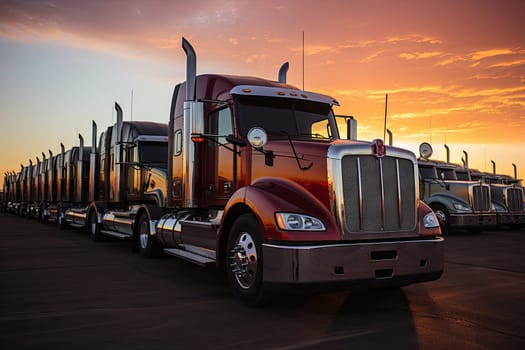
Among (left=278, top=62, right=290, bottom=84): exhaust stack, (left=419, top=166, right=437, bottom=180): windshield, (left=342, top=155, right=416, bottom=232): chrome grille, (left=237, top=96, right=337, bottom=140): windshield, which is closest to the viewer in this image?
(left=342, top=155, right=416, bottom=232): chrome grille

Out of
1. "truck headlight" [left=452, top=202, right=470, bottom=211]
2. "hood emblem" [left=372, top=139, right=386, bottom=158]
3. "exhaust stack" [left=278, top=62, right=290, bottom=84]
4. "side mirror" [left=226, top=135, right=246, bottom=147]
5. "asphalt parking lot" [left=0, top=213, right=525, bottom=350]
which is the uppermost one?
"exhaust stack" [left=278, top=62, right=290, bottom=84]

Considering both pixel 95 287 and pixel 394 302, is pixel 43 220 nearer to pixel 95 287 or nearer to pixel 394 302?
pixel 95 287

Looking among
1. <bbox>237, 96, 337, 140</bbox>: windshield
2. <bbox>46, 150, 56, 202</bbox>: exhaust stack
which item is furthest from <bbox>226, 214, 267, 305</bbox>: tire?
<bbox>46, 150, 56, 202</bbox>: exhaust stack

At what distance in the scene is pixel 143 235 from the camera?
10.6 m

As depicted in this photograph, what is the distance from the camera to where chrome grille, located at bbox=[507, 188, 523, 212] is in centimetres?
1972

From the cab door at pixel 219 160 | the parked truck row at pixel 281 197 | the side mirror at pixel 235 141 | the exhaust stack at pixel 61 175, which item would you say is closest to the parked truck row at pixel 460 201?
the parked truck row at pixel 281 197

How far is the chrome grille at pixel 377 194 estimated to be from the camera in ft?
17.8

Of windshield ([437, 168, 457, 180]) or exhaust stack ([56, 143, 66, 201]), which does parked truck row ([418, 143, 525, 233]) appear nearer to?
windshield ([437, 168, 457, 180])

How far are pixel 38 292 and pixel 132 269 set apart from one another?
89.4 inches

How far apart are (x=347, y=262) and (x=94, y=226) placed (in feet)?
35.6

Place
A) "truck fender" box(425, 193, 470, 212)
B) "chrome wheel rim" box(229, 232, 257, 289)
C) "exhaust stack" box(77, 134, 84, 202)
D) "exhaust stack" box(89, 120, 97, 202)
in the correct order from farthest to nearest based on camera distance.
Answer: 1. "exhaust stack" box(77, 134, 84, 202)
2. "truck fender" box(425, 193, 470, 212)
3. "exhaust stack" box(89, 120, 97, 202)
4. "chrome wheel rim" box(229, 232, 257, 289)

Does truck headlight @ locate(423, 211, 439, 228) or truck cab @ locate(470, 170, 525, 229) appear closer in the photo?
truck headlight @ locate(423, 211, 439, 228)

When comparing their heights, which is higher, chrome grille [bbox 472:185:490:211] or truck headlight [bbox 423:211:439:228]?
chrome grille [bbox 472:185:490:211]

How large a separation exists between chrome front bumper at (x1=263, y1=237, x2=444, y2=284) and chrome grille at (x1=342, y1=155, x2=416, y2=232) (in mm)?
276
